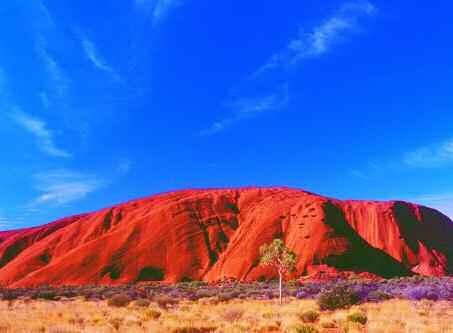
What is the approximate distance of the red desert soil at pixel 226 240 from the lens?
69.2 m

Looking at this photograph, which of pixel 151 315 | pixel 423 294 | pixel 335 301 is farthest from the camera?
pixel 423 294

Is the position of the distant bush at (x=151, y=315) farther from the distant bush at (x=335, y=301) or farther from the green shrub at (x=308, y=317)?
the distant bush at (x=335, y=301)

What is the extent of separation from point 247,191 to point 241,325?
81.4 metres

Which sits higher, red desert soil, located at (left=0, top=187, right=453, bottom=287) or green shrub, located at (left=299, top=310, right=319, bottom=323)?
red desert soil, located at (left=0, top=187, right=453, bottom=287)

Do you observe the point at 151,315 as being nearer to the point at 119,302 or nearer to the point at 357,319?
the point at 357,319

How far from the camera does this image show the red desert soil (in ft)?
227

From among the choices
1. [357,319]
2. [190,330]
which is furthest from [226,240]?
[190,330]

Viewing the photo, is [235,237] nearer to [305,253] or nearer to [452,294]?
[305,253]

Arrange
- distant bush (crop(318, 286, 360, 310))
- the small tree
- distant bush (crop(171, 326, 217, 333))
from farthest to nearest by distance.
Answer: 1. the small tree
2. distant bush (crop(318, 286, 360, 310))
3. distant bush (crop(171, 326, 217, 333))

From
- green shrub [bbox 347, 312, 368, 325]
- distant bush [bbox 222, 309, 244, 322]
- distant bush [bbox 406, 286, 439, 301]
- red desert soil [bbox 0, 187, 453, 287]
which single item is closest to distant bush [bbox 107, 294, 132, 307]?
distant bush [bbox 222, 309, 244, 322]

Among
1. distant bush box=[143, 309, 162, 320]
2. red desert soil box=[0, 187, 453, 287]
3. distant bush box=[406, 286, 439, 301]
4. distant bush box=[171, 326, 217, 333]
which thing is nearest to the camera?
distant bush box=[171, 326, 217, 333]

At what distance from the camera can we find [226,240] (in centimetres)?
8012

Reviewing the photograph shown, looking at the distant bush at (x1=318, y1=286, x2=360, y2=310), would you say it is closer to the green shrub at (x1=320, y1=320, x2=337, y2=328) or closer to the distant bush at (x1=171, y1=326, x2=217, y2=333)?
the green shrub at (x1=320, y1=320, x2=337, y2=328)

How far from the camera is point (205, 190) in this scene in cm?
10231
